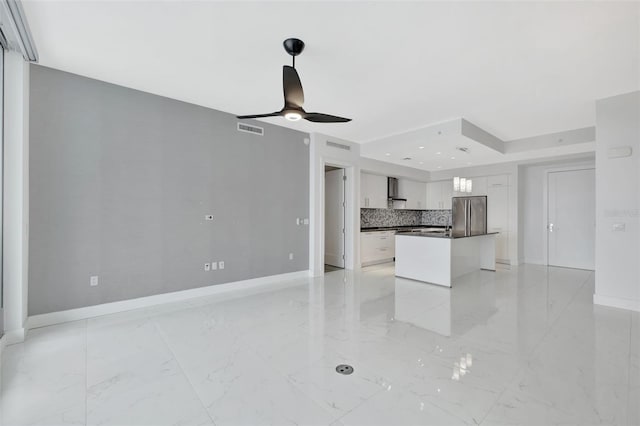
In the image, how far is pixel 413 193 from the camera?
877 cm

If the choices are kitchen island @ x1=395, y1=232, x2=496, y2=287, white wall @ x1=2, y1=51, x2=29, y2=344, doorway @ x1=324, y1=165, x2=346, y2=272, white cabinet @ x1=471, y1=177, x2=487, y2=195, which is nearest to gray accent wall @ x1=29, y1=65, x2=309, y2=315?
white wall @ x1=2, y1=51, x2=29, y2=344

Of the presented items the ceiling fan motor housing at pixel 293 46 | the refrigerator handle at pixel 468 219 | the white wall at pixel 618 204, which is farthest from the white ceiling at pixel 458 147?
the ceiling fan motor housing at pixel 293 46

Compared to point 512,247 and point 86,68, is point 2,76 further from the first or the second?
point 512,247

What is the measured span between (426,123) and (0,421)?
5.81m

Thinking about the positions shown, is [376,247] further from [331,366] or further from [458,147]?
[331,366]

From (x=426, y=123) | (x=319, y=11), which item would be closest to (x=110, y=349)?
(x=319, y=11)

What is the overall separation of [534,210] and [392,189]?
11.8ft

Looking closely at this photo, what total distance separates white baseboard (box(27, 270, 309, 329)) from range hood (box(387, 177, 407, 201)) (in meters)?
4.10

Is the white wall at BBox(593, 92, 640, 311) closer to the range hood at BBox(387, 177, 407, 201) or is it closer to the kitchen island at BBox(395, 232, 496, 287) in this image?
the kitchen island at BBox(395, 232, 496, 287)

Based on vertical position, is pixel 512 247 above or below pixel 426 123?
below

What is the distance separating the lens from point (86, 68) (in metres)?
3.28

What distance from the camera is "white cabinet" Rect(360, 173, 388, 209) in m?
7.26

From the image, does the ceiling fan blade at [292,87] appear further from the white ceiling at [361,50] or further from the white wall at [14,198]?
the white wall at [14,198]

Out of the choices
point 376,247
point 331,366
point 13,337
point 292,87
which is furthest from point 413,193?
point 13,337
